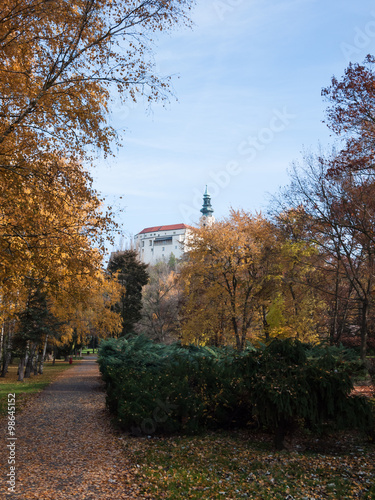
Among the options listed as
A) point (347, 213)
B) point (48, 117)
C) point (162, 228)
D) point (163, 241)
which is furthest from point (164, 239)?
point (48, 117)

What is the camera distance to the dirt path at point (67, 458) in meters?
4.91

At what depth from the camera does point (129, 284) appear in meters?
33.7

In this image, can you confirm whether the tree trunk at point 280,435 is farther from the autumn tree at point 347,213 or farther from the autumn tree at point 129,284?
the autumn tree at point 129,284

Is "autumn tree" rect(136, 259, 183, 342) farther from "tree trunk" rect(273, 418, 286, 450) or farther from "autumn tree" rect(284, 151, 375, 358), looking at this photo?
"tree trunk" rect(273, 418, 286, 450)

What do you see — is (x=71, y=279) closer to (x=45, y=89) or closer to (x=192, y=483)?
(x=45, y=89)

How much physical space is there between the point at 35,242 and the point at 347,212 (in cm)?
1030

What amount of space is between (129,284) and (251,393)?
2723cm

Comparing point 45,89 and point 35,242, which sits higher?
point 45,89

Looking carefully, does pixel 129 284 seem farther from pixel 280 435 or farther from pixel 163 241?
pixel 163 241

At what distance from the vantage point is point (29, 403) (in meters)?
Result: 11.7

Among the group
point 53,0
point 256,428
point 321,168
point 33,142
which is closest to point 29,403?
point 256,428

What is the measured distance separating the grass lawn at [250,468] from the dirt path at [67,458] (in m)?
0.37

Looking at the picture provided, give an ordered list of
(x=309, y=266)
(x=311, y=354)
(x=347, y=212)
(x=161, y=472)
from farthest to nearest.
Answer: (x=309, y=266) < (x=347, y=212) < (x=311, y=354) < (x=161, y=472)

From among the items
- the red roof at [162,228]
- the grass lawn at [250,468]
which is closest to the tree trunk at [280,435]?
the grass lawn at [250,468]
